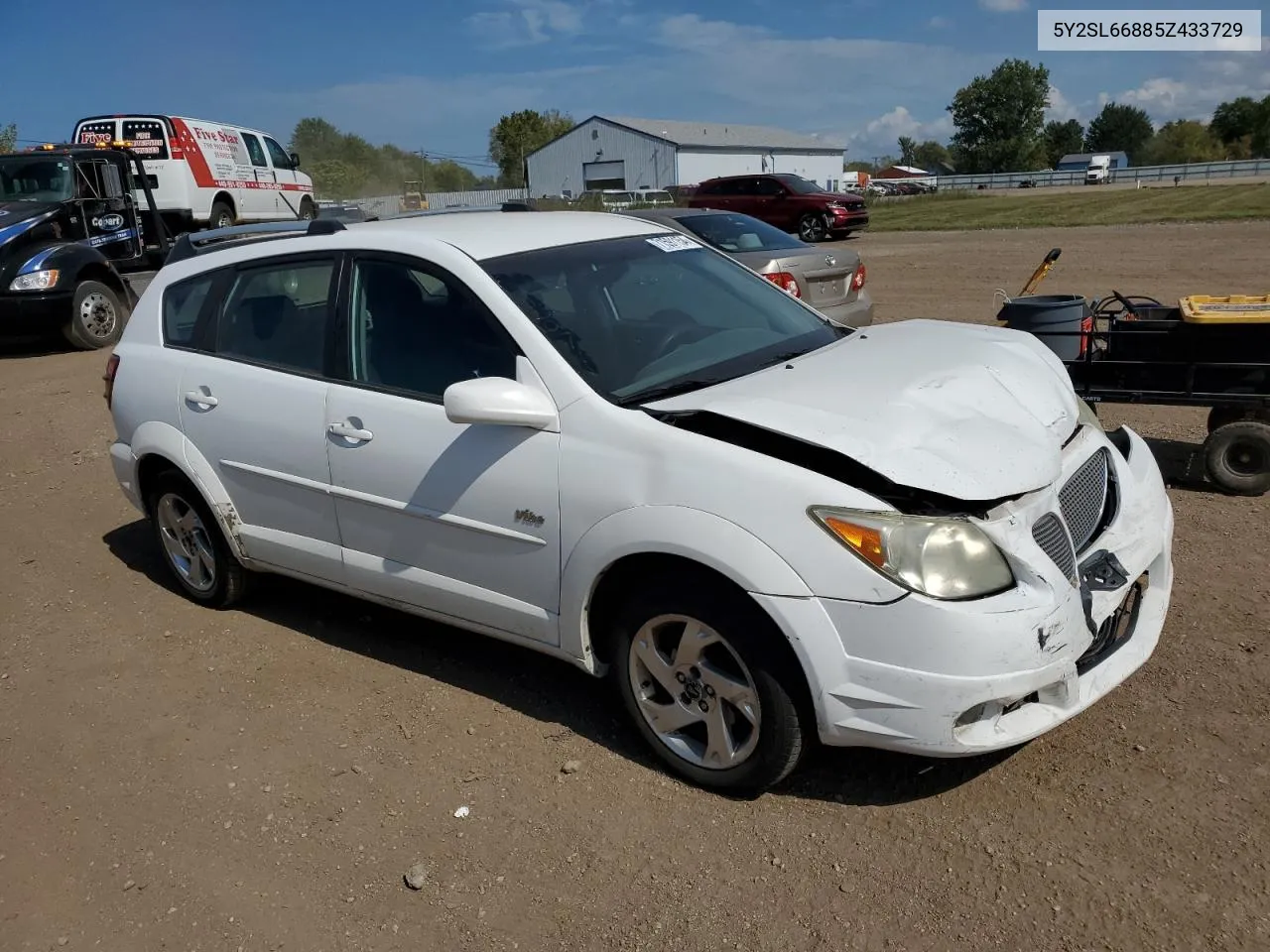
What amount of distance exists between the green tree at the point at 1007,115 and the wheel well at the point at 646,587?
10433 cm

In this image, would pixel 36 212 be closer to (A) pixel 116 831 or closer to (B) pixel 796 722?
(A) pixel 116 831

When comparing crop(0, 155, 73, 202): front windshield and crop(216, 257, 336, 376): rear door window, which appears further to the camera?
crop(0, 155, 73, 202): front windshield

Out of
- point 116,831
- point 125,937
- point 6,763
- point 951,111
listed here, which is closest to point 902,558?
point 125,937

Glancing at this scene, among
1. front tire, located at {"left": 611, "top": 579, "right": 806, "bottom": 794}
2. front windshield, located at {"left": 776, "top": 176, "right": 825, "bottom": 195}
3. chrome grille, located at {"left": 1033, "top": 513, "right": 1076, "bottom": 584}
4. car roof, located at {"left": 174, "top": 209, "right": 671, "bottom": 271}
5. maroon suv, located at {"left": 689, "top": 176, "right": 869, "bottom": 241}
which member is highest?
front windshield, located at {"left": 776, "top": 176, "right": 825, "bottom": 195}

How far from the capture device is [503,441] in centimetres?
355

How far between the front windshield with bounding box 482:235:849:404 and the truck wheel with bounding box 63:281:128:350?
35.6 ft

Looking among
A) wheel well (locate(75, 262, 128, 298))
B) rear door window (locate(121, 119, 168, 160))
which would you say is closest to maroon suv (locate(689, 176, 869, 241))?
rear door window (locate(121, 119, 168, 160))

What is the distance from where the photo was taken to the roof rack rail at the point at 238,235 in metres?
4.56

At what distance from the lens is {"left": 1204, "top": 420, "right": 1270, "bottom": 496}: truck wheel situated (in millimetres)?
5629

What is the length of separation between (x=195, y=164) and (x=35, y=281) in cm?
916

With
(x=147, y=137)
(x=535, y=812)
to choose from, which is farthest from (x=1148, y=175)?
(x=535, y=812)

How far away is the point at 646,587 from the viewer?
329 centimetres

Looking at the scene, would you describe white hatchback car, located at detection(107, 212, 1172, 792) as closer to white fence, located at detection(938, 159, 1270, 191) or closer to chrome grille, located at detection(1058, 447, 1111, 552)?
chrome grille, located at detection(1058, 447, 1111, 552)

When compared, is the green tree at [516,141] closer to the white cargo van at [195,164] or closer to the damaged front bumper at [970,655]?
the white cargo van at [195,164]
